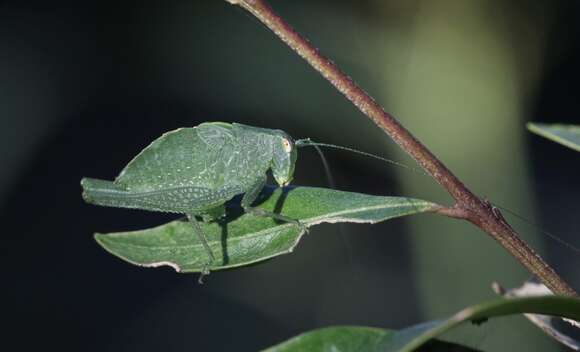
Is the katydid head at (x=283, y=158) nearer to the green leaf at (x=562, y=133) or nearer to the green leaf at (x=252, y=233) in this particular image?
the green leaf at (x=252, y=233)

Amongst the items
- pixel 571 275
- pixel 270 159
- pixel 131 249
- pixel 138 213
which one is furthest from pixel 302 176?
pixel 131 249

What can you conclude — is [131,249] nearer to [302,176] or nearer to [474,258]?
[474,258]

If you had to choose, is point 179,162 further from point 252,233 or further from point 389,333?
point 389,333

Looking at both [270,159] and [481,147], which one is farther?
[481,147]

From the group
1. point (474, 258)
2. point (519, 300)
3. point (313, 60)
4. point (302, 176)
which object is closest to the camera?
point (519, 300)

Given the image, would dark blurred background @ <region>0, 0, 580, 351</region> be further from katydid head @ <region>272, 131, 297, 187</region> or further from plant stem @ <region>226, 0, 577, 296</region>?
plant stem @ <region>226, 0, 577, 296</region>

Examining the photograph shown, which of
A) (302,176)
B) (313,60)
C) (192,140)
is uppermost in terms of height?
(313,60)

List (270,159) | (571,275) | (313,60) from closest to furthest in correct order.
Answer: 1. (313,60)
2. (270,159)
3. (571,275)

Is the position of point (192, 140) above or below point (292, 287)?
above
